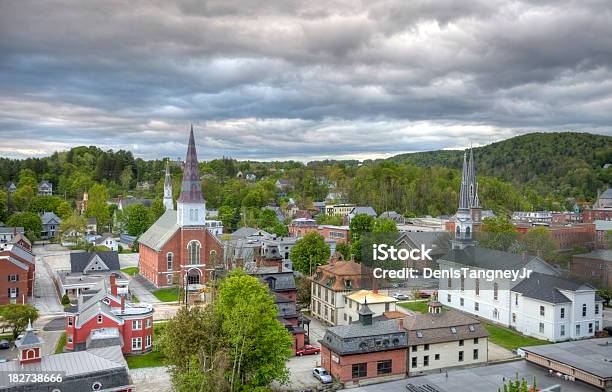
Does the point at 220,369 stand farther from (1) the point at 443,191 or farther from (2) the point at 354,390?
(1) the point at 443,191

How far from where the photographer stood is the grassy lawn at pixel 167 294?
51312 millimetres

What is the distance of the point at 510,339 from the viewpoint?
1544 inches

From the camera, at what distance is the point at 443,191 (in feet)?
416

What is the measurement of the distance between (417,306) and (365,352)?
1865 cm

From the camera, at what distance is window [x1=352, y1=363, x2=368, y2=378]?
30484 mm

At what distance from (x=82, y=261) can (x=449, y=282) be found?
126ft

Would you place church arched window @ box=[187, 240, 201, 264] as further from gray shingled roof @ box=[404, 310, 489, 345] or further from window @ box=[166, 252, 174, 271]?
gray shingled roof @ box=[404, 310, 489, 345]

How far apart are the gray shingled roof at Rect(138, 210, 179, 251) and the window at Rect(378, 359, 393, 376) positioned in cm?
3213

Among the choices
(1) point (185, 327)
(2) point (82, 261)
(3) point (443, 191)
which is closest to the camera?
(1) point (185, 327)

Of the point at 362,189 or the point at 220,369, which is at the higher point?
the point at 362,189

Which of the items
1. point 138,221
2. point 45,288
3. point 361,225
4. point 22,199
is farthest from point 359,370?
point 22,199

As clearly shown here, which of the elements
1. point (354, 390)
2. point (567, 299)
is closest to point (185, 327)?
point (354, 390)

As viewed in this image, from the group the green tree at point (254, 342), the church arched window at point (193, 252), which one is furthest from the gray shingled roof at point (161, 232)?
the green tree at point (254, 342)

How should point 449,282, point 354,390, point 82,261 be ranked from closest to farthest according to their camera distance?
1. point 354,390
2. point 449,282
3. point 82,261
